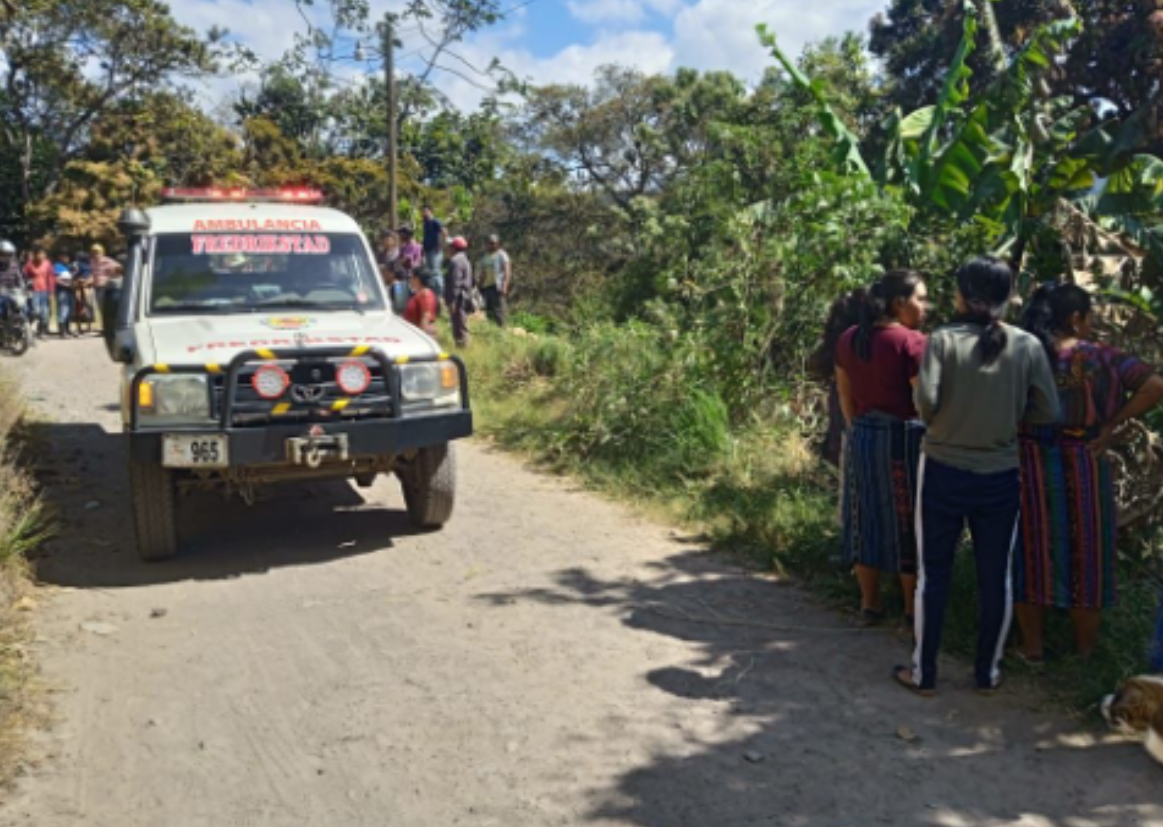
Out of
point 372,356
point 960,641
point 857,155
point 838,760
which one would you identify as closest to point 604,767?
point 838,760

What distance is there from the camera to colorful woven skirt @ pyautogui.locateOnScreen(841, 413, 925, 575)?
455 centimetres

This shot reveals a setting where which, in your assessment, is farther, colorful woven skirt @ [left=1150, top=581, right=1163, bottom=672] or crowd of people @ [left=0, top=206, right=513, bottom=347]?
crowd of people @ [left=0, top=206, right=513, bottom=347]

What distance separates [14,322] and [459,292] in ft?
22.4

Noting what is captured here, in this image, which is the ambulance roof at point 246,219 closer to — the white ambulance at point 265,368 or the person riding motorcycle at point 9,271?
the white ambulance at point 265,368

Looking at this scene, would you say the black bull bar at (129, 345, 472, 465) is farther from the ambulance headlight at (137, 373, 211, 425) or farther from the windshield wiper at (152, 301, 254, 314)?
the windshield wiper at (152, 301, 254, 314)

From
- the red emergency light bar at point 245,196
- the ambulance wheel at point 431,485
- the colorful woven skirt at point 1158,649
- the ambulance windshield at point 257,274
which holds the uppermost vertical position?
the red emergency light bar at point 245,196

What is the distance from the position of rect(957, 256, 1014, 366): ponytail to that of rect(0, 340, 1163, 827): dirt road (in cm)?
136

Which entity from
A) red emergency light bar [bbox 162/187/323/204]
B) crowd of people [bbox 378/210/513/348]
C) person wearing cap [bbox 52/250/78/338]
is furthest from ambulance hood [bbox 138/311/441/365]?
person wearing cap [bbox 52/250/78/338]

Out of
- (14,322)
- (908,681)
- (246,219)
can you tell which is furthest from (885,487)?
(14,322)

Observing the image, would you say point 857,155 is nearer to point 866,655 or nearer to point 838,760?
point 866,655

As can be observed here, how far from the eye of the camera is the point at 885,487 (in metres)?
4.60

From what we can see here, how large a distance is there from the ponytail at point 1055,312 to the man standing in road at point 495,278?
10.6 meters

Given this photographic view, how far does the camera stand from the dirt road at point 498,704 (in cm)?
336

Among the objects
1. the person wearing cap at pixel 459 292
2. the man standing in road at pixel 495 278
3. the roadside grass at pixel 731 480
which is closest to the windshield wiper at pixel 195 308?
the roadside grass at pixel 731 480
